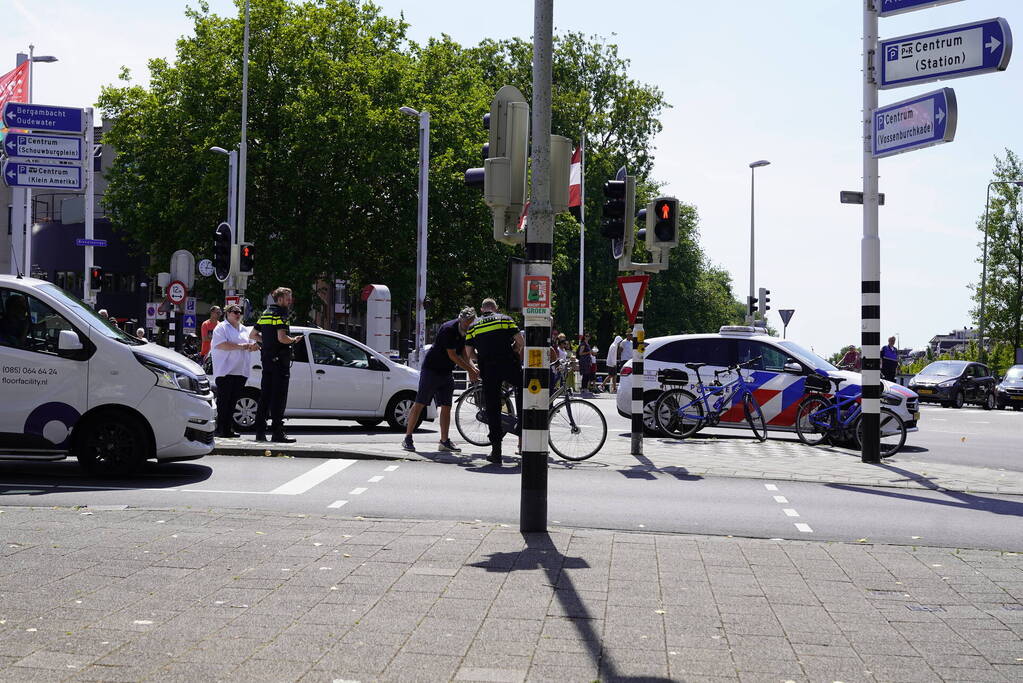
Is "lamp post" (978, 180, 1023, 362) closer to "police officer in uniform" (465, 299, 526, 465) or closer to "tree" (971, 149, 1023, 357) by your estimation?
"tree" (971, 149, 1023, 357)

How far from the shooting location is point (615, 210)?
13.7 meters

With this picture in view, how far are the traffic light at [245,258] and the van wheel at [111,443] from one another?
17204mm

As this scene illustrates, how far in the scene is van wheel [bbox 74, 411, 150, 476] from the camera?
10852 millimetres

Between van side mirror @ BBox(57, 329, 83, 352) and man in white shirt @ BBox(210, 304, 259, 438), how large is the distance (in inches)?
154

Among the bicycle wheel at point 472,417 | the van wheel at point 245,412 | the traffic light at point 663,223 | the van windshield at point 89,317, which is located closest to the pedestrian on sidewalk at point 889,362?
the traffic light at point 663,223

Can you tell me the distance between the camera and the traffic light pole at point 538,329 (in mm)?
7973

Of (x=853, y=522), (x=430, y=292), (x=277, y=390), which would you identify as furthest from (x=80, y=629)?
(x=430, y=292)

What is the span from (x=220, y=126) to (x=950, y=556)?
34.9m

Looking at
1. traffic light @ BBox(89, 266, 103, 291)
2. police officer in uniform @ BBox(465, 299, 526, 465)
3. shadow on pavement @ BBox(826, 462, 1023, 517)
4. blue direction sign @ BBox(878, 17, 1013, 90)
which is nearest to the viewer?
shadow on pavement @ BBox(826, 462, 1023, 517)

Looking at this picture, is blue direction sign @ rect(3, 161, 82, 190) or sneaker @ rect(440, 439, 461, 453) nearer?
sneaker @ rect(440, 439, 461, 453)

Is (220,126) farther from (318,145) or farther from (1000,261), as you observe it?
(1000,261)

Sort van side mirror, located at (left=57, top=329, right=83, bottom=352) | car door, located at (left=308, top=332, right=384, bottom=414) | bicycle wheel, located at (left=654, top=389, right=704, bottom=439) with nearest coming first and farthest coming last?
van side mirror, located at (left=57, top=329, right=83, bottom=352) → bicycle wheel, located at (left=654, top=389, right=704, bottom=439) → car door, located at (left=308, top=332, right=384, bottom=414)

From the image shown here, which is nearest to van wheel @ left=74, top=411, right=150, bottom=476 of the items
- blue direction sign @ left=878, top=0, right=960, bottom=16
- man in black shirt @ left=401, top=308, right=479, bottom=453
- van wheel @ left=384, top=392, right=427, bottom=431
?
man in black shirt @ left=401, top=308, right=479, bottom=453

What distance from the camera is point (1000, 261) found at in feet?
171
